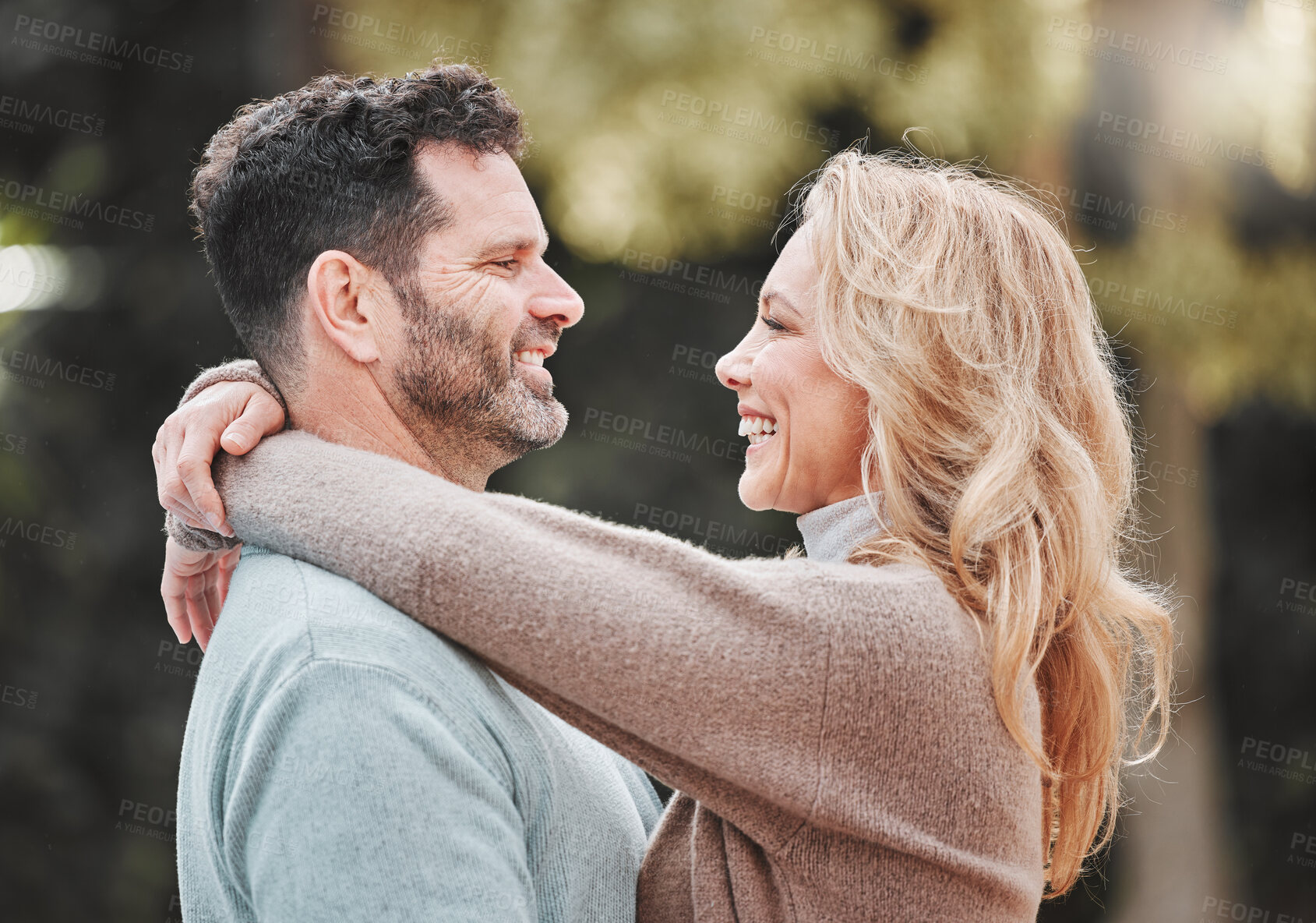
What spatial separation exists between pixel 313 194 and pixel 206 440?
44 centimetres

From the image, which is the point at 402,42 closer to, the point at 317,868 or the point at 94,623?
the point at 94,623

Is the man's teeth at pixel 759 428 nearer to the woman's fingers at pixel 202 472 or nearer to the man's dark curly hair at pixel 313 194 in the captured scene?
the man's dark curly hair at pixel 313 194

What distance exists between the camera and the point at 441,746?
1223 mm

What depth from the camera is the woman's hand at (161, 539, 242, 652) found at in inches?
75.7

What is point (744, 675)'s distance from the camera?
130cm

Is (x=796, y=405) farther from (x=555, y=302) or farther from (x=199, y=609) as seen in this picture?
A: (x=199, y=609)

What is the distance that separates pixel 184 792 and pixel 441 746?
0.57 metres

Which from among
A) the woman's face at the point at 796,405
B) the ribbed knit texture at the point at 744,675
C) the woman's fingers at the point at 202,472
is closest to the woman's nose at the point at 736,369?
the woman's face at the point at 796,405

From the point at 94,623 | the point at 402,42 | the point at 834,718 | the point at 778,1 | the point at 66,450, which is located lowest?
the point at 94,623

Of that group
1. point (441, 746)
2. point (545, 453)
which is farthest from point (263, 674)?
point (545, 453)

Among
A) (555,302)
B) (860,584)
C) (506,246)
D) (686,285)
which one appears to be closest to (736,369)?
(555,302)

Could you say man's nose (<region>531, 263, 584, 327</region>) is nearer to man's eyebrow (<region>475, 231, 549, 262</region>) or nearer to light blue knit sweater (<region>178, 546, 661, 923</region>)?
man's eyebrow (<region>475, 231, 549, 262</region>)

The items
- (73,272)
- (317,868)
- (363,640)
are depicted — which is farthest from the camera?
(73,272)

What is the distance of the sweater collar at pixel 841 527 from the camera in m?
1.68
